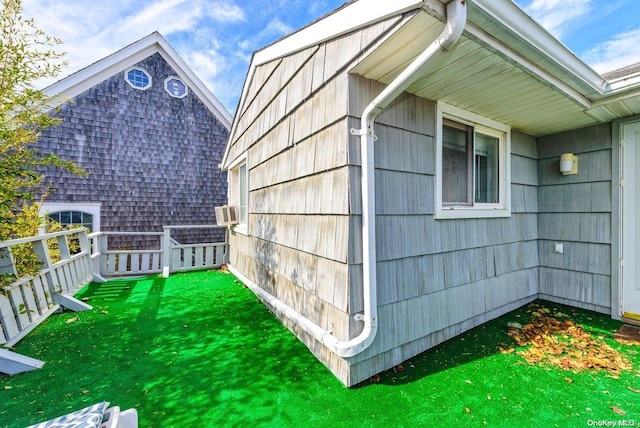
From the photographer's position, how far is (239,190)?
18.1 ft

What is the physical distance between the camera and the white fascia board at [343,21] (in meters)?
1.59

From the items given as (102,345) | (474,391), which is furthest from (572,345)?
(102,345)

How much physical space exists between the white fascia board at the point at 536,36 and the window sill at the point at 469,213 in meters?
1.34

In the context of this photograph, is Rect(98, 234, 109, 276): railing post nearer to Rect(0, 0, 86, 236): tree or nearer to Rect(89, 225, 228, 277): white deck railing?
Rect(89, 225, 228, 277): white deck railing

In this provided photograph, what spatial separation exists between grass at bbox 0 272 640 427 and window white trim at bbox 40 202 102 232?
4824 mm

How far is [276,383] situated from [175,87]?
8.77m

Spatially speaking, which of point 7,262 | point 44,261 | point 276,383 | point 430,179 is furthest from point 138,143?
point 430,179

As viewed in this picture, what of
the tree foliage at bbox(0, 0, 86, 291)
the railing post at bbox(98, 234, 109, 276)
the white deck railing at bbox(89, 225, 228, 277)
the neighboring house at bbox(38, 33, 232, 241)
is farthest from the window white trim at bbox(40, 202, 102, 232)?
the tree foliage at bbox(0, 0, 86, 291)

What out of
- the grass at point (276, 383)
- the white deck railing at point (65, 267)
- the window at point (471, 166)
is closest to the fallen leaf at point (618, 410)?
the grass at point (276, 383)

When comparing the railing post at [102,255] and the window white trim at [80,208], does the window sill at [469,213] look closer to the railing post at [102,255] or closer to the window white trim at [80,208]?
the railing post at [102,255]

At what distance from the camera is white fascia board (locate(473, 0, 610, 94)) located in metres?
1.54

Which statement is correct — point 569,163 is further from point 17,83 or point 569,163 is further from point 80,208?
point 80,208

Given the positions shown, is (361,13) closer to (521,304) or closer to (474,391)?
(474,391)

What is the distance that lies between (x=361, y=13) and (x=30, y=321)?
4278 millimetres
